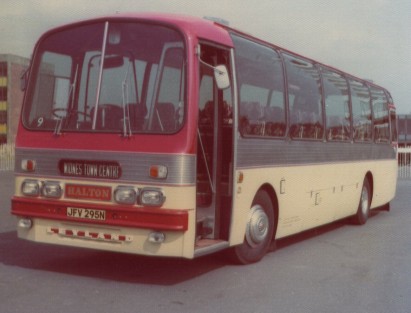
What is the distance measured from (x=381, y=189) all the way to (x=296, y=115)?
631 centimetres

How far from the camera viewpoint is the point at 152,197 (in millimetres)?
7184

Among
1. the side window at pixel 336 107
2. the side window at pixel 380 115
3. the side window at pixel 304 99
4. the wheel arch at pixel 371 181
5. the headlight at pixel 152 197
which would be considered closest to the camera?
the headlight at pixel 152 197

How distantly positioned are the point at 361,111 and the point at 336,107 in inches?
77.4

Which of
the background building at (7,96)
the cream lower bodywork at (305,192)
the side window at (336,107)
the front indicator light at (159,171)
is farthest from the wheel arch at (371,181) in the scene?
the background building at (7,96)

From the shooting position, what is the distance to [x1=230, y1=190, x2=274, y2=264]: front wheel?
28.8 ft

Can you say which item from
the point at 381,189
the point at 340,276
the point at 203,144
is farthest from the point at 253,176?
the point at 381,189

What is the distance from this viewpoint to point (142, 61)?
7.65 meters

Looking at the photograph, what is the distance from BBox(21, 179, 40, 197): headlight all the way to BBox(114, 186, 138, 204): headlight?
1.11m

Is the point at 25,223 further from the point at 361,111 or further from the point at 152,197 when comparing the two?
the point at 361,111

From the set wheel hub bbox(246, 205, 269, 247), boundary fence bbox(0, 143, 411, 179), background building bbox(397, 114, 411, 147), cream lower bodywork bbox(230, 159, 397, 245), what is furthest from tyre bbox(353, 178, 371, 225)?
background building bbox(397, 114, 411, 147)

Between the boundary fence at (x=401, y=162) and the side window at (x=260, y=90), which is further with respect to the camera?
the boundary fence at (x=401, y=162)

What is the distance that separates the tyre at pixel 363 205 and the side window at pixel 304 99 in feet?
11.1

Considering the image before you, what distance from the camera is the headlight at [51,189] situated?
7738 millimetres

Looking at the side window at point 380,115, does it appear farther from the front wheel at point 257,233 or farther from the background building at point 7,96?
the background building at point 7,96
